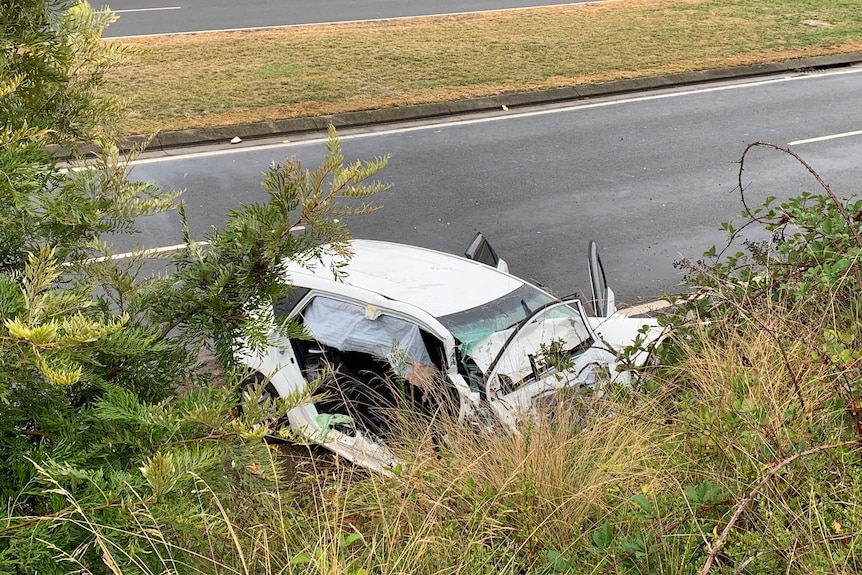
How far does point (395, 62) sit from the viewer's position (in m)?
14.9

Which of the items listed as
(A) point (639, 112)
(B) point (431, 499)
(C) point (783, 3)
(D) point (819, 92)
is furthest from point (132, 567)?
(C) point (783, 3)

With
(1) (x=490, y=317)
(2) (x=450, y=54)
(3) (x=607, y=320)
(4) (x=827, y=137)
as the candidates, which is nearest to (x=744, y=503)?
(1) (x=490, y=317)

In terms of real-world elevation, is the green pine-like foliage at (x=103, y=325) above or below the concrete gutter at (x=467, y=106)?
above

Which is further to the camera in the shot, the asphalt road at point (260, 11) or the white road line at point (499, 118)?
the asphalt road at point (260, 11)

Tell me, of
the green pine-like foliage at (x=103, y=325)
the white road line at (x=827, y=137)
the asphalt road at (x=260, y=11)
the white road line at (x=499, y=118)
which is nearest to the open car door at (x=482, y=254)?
the green pine-like foliage at (x=103, y=325)

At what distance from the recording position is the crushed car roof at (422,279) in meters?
5.14

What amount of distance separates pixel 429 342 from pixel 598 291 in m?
1.40

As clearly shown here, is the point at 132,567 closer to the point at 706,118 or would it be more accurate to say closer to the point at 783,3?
the point at 706,118

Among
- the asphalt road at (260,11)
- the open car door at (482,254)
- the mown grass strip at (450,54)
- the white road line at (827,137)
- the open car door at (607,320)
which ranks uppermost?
the asphalt road at (260,11)

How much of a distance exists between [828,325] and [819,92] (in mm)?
11357

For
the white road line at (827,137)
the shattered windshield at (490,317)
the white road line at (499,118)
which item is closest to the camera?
the shattered windshield at (490,317)

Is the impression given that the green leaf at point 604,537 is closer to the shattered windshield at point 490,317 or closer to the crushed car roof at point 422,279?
the shattered windshield at point 490,317

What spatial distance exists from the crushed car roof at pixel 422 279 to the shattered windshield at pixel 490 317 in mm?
47

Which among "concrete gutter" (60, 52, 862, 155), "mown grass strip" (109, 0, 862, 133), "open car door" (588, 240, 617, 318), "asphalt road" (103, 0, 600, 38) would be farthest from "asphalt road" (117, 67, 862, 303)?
"asphalt road" (103, 0, 600, 38)
